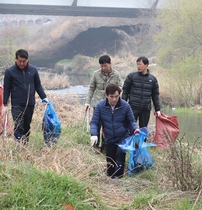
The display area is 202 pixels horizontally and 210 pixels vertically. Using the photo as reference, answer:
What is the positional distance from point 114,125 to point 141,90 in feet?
4.83

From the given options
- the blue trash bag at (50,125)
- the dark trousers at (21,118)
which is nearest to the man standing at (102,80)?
the blue trash bag at (50,125)

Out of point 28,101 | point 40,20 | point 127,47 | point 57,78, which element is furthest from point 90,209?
point 40,20

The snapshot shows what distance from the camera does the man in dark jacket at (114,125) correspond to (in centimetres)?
479

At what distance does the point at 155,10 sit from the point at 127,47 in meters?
4.38

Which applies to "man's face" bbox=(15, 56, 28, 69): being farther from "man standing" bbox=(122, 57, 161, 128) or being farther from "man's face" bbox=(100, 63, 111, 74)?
"man standing" bbox=(122, 57, 161, 128)

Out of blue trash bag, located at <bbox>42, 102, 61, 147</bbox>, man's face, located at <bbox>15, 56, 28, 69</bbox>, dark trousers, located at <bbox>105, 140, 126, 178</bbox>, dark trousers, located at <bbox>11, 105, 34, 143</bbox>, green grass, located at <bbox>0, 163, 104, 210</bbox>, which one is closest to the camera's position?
green grass, located at <bbox>0, 163, 104, 210</bbox>

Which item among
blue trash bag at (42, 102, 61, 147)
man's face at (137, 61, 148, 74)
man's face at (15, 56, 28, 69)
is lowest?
blue trash bag at (42, 102, 61, 147)

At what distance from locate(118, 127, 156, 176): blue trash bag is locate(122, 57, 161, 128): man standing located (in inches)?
46.6

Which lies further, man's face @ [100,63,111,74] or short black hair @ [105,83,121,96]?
man's face @ [100,63,111,74]

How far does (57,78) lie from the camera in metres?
23.4

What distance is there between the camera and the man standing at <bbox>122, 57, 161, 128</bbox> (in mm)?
6109

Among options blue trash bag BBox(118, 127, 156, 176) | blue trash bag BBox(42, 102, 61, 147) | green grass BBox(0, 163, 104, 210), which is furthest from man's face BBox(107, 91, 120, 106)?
blue trash bag BBox(42, 102, 61, 147)

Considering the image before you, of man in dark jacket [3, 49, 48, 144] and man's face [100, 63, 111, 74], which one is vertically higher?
man's face [100, 63, 111, 74]

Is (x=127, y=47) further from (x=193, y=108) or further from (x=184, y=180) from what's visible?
(x=184, y=180)
